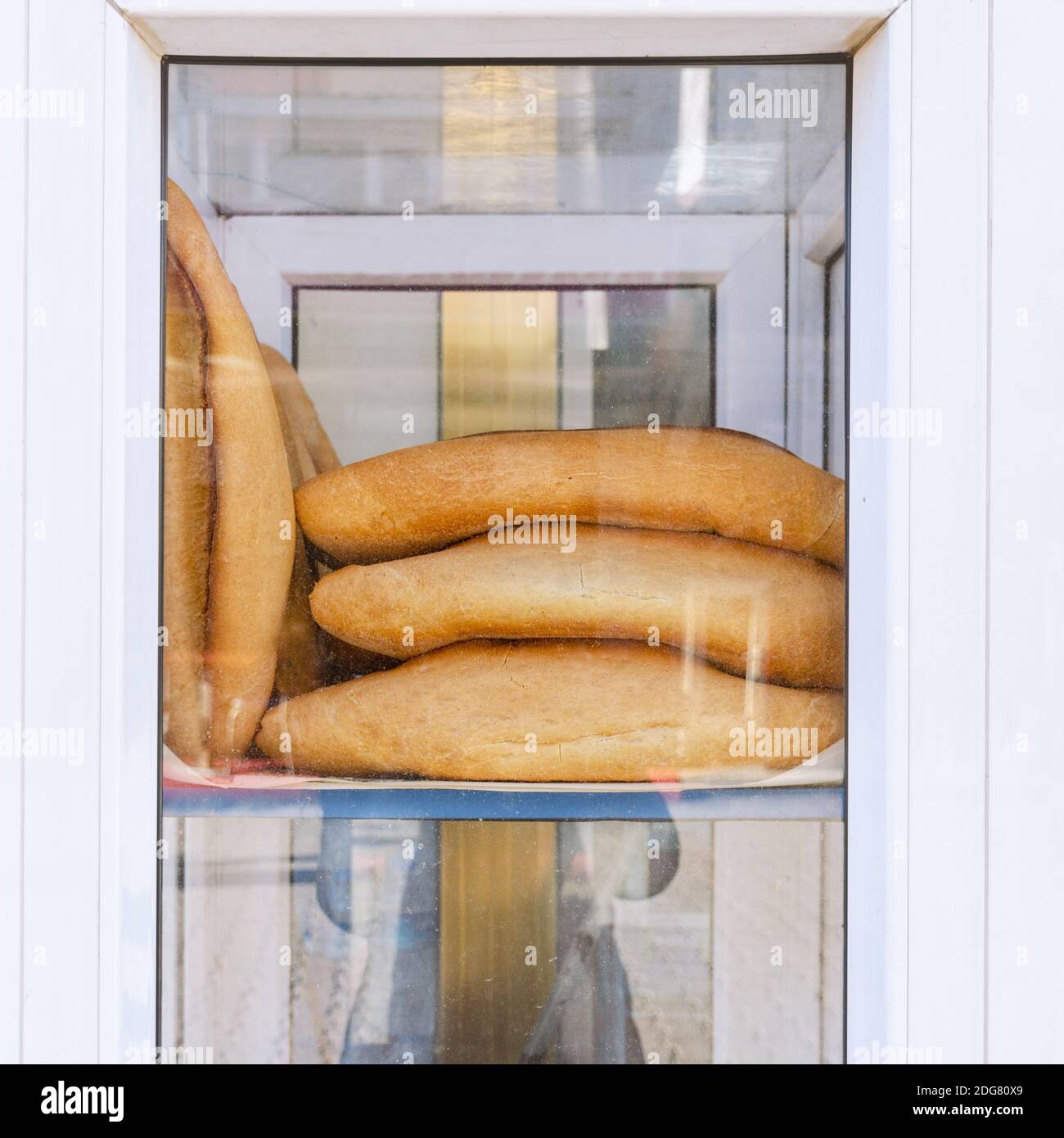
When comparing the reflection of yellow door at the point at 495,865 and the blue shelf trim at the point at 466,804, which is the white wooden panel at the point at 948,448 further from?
the reflection of yellow door at the point at 495,865

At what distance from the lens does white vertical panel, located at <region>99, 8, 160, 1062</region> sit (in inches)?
27.0

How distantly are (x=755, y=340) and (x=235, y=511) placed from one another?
0.57 metres

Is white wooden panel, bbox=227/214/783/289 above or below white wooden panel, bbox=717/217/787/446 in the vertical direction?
above

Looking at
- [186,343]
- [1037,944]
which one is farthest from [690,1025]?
[186,343]

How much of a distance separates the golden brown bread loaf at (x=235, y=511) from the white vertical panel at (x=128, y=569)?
0.15 feet

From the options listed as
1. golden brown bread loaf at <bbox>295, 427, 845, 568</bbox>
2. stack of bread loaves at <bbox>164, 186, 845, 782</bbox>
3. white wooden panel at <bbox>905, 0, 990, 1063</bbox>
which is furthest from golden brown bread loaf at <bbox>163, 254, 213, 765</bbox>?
white wooden panel at <bbox>905, 0, 990, 1063</bbox>

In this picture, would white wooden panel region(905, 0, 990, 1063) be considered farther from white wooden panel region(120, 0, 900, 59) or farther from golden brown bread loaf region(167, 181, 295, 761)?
golden brown bread loaf region(167, 181, 295, 761)

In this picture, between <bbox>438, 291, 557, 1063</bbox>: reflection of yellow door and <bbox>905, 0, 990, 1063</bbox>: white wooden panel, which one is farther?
<bbox>438, 291, 557, 1063</bbox>: reflection of yellow door

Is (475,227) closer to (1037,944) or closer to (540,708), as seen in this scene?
(540,708)

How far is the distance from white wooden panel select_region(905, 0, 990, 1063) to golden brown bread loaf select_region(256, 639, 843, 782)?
0.09 meters

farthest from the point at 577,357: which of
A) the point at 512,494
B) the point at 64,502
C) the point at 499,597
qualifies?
the point at 64,502

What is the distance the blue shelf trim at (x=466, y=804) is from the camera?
28.3 inches

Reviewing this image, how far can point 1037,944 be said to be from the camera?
2.24 ft

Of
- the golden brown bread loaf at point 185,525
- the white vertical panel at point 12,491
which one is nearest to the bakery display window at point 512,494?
the golden brown bread loaf at point 185,525
